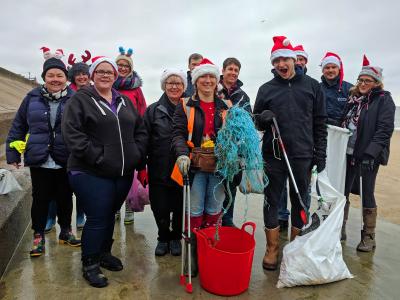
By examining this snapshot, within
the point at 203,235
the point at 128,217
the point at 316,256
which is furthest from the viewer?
the point at 128,217

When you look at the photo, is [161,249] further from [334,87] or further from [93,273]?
[334,87]

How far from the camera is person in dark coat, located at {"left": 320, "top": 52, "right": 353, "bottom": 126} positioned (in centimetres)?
414

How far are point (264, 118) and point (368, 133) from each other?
4.39 feet

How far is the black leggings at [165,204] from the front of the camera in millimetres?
3562

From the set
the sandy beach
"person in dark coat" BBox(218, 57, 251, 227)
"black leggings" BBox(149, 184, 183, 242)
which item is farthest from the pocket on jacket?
the sandy beach

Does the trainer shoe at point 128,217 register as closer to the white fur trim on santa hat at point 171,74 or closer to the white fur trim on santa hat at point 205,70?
the white fur trim on santa hat at point 171,74

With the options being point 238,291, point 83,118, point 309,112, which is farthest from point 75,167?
point 309,112

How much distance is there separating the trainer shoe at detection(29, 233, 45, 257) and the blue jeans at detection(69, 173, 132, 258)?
2.57 feet

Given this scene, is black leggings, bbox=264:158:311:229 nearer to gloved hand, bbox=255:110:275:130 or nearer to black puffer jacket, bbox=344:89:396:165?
gloved hand, bbox=255:110:275:130

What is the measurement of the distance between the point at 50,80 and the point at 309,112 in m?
2.53

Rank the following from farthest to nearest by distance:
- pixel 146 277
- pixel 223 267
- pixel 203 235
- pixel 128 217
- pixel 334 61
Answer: pixel 128 217 → pixel 334 61 → pixel 146 277 → pixel 203 235 → pixel 223 267

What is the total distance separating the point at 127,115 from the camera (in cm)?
305

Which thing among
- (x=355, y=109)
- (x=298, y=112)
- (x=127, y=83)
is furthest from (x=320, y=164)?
(x=127, y=83)

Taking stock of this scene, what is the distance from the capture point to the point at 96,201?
2.89 meters
